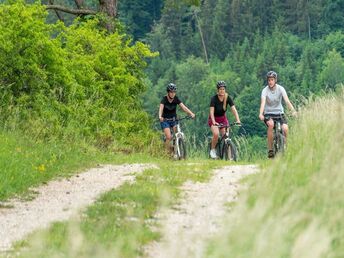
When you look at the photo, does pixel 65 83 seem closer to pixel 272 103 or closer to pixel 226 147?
pixel 226 147

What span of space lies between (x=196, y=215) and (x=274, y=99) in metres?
9.52

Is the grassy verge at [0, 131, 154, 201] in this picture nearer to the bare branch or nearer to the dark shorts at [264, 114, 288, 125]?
the dark shorts at [264, 114, 288, 125]

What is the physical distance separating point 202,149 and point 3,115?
16.1 ft

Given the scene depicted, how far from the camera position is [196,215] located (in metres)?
9.03

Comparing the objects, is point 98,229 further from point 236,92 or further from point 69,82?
point 236,92

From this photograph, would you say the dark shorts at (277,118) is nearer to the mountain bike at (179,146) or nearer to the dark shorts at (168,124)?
the mountain bike at (179,146)

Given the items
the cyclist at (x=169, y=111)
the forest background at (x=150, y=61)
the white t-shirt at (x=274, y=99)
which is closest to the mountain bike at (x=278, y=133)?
the white t-shirt at (x=274, y=99)

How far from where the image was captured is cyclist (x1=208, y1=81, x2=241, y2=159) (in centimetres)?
1939

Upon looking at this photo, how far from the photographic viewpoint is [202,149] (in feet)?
75.0

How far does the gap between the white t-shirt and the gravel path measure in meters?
2.95

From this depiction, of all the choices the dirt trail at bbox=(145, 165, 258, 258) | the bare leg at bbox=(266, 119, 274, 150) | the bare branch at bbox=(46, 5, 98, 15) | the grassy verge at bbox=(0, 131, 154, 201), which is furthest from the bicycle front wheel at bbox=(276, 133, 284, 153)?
the bare branch at bbox=(46, 5, 98, 15)

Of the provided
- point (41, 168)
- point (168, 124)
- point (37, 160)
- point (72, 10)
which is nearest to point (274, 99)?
point (168, 124)

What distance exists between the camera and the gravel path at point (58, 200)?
35.3 feet

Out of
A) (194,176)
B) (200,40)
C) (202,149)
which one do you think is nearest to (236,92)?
(200,40)
